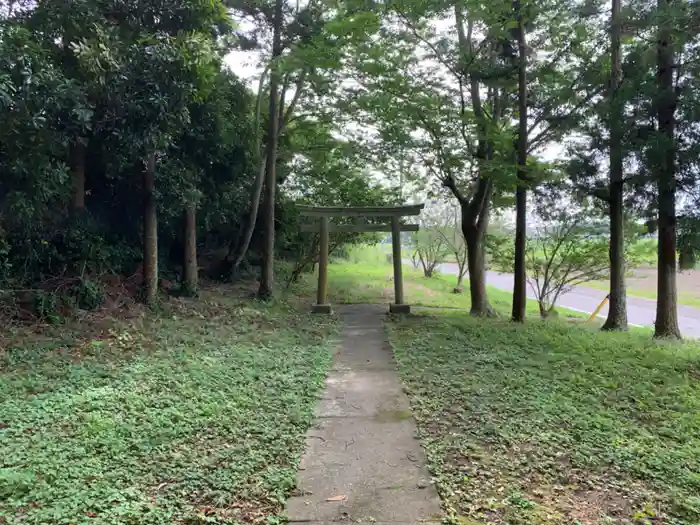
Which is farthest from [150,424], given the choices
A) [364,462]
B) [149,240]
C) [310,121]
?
[310,121]

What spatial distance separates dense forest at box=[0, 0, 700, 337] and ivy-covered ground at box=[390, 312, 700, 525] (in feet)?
7.62

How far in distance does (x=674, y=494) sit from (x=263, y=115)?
37.2 ft

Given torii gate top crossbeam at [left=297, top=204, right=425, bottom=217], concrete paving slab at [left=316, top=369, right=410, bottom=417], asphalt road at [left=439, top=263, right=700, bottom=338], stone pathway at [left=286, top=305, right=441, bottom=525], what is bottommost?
asphalt road at [left=439, top=263, right=700, bottom=338]

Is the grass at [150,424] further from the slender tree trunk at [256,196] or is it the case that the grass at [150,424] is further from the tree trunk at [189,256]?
the slender tree trunk at [256,196]

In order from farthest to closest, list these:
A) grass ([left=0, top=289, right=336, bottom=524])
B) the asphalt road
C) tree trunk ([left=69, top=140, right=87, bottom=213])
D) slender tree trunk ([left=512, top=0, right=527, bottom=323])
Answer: the asphalt road, slender tree trunk ([left=512, top=0, right=527, bottom=323]), tree trunk ([left=69, top=140, right=87, bottom=213]), grass ([left=0, top=289, right=336, bottom=524])

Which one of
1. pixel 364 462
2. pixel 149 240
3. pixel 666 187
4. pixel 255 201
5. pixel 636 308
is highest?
pixel 255 201

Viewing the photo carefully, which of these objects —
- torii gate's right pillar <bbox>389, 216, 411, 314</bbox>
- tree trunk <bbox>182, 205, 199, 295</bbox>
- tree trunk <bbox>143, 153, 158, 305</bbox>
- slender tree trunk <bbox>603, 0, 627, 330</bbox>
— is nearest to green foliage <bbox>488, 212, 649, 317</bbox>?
slender tree trunk <bbox>603, 0, 627, 330</bbox>

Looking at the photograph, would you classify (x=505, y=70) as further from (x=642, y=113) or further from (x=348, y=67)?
(x=348, y=67)

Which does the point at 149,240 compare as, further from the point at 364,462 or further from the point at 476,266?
the point at 476,266

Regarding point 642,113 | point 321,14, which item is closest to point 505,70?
point 642,113

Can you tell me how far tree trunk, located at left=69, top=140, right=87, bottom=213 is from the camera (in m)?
7.21

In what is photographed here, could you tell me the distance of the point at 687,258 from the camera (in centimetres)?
649

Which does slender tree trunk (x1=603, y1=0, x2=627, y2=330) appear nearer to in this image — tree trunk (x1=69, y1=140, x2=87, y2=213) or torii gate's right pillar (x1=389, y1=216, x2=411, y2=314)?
torii gate's right pillar (x1=389, y1=216, x2=411, y2=314)

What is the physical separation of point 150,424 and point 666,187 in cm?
677
